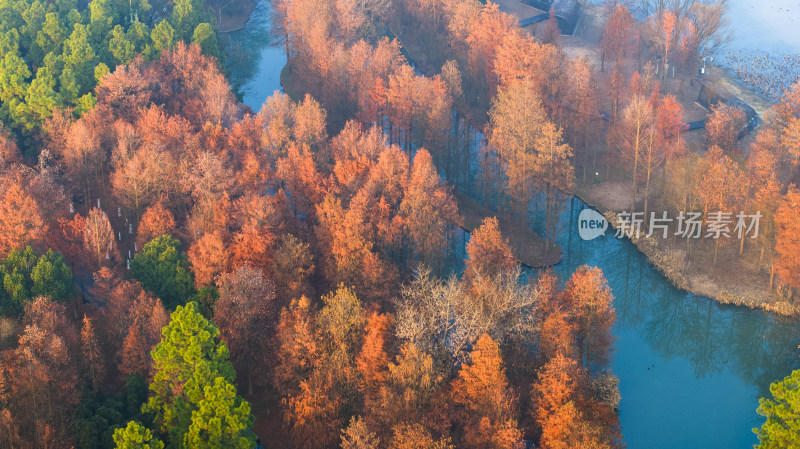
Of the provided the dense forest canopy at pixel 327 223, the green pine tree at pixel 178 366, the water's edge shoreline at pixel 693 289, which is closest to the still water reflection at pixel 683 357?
the water's edge shoreline at pixel 693 289

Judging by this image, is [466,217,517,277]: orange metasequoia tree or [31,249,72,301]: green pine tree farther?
[466,217,517,277]: orange metasequoia tree

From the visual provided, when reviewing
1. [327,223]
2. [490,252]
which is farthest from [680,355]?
[327,223]

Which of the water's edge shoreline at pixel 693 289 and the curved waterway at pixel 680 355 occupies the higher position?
the water's edge shoreline at pixel 693 289

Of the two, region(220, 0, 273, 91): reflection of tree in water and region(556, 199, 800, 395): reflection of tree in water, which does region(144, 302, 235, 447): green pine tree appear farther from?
region(220, 0, 273, 91): reflection of tree in water

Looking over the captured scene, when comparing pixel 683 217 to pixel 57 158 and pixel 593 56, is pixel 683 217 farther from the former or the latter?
pixel 57 158

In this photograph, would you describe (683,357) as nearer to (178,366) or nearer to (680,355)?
(680,355)

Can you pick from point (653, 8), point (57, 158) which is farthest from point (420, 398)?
point (653, 8)

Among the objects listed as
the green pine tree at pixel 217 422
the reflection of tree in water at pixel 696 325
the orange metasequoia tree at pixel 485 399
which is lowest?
the reflection of tree in water at pixel 696 325

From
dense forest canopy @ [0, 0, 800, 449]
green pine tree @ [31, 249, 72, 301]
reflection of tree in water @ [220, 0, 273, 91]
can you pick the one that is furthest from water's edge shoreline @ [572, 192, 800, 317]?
reflection of tree in water @ [220, 0, 273, 91]

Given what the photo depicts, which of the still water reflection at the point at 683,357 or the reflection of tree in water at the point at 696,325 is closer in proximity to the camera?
the still water reflection at the point at 683,357

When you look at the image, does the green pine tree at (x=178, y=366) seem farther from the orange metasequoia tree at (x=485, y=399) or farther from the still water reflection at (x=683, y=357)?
the still water reflection at (x=683, y=357)
